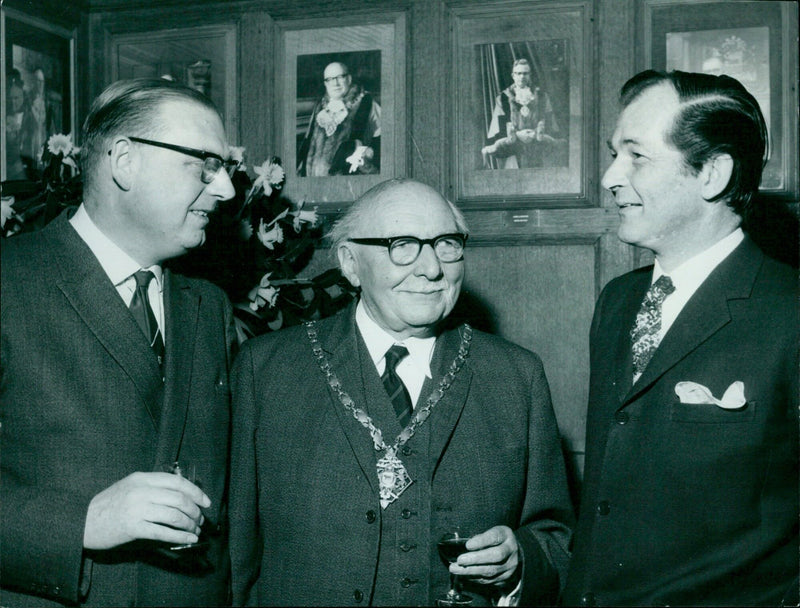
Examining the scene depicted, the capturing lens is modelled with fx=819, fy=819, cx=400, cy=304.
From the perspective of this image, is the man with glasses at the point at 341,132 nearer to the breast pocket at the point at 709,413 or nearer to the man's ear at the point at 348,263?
the man's ear at the point at 348,263

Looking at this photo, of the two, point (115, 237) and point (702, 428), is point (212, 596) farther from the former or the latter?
point (702, 428)

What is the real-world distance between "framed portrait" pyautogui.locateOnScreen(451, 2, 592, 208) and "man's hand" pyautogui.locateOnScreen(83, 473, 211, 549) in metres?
2.08

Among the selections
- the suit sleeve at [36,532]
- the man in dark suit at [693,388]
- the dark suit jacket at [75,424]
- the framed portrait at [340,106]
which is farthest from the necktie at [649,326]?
the framed portrait at [340,106]

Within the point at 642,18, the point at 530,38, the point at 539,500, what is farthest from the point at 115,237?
the point at 642,18

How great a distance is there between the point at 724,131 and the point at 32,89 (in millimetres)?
2891

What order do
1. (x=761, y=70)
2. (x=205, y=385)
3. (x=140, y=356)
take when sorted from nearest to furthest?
1. (x=140, y=356)
2. (x=205, y=385)
3. (x=761, y=70)

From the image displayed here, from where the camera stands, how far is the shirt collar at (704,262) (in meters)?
2.12

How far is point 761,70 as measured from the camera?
323 centimetres

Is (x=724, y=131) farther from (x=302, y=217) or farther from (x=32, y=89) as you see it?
(x=32, y=89)

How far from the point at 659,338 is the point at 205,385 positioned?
48.1 inches

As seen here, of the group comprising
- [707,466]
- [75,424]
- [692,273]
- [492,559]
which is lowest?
[492,559]

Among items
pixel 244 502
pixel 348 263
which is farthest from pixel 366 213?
pixel 244 502

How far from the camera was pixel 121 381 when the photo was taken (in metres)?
2.02

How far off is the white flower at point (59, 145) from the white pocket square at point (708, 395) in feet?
7.63
